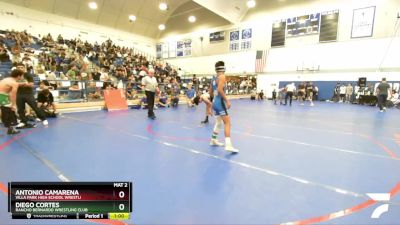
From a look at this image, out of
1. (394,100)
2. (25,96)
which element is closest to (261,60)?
(394,100)

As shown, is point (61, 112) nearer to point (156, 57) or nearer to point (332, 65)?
point (332, 65)

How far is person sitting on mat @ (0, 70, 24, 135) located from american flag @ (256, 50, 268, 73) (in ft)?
67.6

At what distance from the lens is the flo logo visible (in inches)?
87.9

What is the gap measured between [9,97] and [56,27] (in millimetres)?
19249

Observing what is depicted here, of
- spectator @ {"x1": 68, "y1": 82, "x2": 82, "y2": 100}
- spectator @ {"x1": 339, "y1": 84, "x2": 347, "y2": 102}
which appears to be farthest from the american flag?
spectator @ {"x1": 68, "y1": 82, "x2": 82, "y2": 100}

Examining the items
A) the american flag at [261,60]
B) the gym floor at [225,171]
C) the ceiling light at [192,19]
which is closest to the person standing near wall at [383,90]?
the gym floor at [225,171]

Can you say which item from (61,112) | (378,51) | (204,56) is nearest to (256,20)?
(204,56)

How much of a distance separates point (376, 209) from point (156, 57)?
102ft

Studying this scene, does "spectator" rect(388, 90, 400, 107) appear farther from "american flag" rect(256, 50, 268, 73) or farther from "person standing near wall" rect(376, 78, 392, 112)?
"american flag" rect(256, 50, 268, 73)

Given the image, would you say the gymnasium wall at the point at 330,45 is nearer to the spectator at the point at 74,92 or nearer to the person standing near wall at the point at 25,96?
the spectator at the point at 74,92

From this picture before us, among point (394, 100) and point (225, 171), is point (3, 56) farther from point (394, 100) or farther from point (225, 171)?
point (394, 100)

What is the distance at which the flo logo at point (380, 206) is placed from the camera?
87.9 inches
